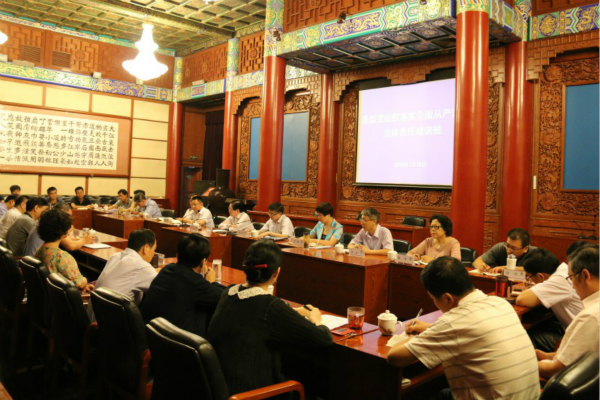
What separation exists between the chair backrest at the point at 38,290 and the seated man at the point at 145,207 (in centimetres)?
446

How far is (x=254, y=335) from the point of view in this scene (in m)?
1.65

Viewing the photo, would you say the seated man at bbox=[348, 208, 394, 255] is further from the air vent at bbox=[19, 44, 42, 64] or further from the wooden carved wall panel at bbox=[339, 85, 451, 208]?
the air vent at bbox=[19, 44, 42, 64]

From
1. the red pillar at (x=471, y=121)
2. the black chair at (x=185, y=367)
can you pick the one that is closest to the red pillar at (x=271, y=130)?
the red pillar at (x=471, y=121)

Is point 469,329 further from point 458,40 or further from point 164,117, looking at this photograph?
point 164,117

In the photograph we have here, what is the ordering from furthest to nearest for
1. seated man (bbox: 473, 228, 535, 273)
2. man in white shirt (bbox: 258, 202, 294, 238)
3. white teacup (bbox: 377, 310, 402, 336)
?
1. man in white shirt (bbox: 258, 202, 294, 238)
2. seated man (bbox: 473, 228, 535, 273)
3. white teacup (bbox: 377, 310, 402, 336)

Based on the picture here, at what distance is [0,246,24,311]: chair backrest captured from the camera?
2.95 m

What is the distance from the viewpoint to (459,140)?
5.12 m

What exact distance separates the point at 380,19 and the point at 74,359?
16.5 feet

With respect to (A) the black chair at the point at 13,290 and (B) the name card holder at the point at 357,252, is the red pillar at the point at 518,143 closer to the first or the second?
(B) the name card holder at the point at 357,252

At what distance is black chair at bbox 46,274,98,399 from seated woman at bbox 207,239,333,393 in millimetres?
797

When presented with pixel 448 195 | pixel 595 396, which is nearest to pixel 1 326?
pixel 595 396

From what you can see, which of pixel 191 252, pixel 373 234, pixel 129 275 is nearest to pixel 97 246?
pixel 129 275

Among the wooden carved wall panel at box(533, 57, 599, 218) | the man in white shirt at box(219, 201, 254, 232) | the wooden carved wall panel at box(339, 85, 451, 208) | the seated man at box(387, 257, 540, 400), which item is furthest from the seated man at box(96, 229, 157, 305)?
the wooden carved wall panel at box(339, 85, 451, 208)

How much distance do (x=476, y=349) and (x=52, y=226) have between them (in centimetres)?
246
